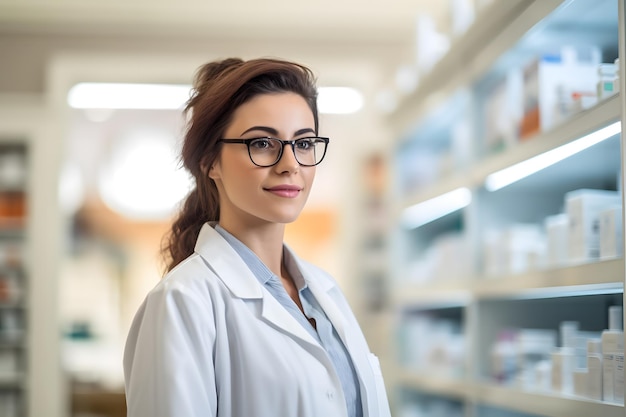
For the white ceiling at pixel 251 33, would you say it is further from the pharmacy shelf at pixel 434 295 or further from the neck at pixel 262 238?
the neck at pixel 262 238

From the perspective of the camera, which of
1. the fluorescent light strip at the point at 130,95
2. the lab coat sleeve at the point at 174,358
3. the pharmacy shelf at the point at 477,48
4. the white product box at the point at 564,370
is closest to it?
the lab coat sleeve at the point at 174,358

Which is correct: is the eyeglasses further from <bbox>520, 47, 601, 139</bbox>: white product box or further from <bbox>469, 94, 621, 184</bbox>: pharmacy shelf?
<bbox>520, 47, 601, 139</bbox>: white product box

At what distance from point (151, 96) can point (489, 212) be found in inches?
155

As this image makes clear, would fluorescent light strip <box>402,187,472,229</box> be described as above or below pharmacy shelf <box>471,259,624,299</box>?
above

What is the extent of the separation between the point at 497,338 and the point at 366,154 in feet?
10.3

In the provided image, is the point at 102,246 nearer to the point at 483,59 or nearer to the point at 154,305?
the point at 483,59

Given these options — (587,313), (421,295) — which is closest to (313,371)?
(587,313)

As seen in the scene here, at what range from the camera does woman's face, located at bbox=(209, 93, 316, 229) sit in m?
1.78

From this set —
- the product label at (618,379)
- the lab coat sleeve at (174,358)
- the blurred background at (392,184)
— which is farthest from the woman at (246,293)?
the product label at (618,379)

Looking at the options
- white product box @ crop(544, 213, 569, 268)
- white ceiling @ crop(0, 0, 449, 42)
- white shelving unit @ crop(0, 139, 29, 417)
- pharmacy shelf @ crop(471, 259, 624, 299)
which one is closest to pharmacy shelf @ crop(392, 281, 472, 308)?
pharmacy shelf @ crop(471, 259, 624, 299)

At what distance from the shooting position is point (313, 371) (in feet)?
5.62

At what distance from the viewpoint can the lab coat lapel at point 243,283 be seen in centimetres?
173

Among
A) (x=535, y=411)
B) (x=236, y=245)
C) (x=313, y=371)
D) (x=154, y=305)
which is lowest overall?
(x=535, y=411)

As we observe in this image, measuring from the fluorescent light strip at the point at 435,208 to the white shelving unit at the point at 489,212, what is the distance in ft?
0.10
